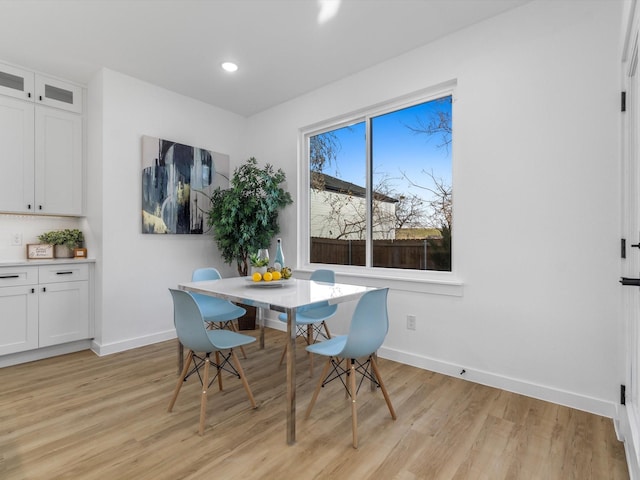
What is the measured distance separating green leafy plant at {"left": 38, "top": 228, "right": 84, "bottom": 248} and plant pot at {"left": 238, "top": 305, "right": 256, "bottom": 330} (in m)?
1.93

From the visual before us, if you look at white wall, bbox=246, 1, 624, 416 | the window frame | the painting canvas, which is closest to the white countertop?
the painting canvas

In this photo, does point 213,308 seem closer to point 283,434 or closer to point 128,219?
point 283,434

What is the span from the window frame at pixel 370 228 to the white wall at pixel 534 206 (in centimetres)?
8

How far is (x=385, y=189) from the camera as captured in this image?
342 centimetres

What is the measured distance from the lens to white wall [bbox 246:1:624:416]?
2158 mm

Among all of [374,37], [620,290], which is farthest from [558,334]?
[374,37]

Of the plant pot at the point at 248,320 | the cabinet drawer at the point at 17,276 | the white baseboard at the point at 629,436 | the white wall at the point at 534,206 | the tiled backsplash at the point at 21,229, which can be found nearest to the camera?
the white baseboard at the point at 629,436

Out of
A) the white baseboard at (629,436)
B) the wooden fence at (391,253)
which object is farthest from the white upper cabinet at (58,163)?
the white baseboard at (629,436)

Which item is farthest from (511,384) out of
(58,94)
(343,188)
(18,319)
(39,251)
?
(58,94)

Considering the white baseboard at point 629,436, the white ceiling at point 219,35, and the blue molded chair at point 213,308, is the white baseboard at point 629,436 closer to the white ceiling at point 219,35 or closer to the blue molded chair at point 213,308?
the blue molded chair at point 213,308

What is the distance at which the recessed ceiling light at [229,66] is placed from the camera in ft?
10.9

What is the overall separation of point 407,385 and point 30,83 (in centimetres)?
445

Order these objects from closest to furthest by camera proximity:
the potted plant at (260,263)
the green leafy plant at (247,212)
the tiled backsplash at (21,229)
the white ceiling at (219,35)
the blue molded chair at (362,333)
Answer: the blue molded chair at (362,333)
the white ceiling at (219,35)
the potted plant at (260,263)
the tiled backsplash at (21,229)
the green leafy plant at (247,212)

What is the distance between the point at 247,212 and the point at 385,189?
1.56 metres
